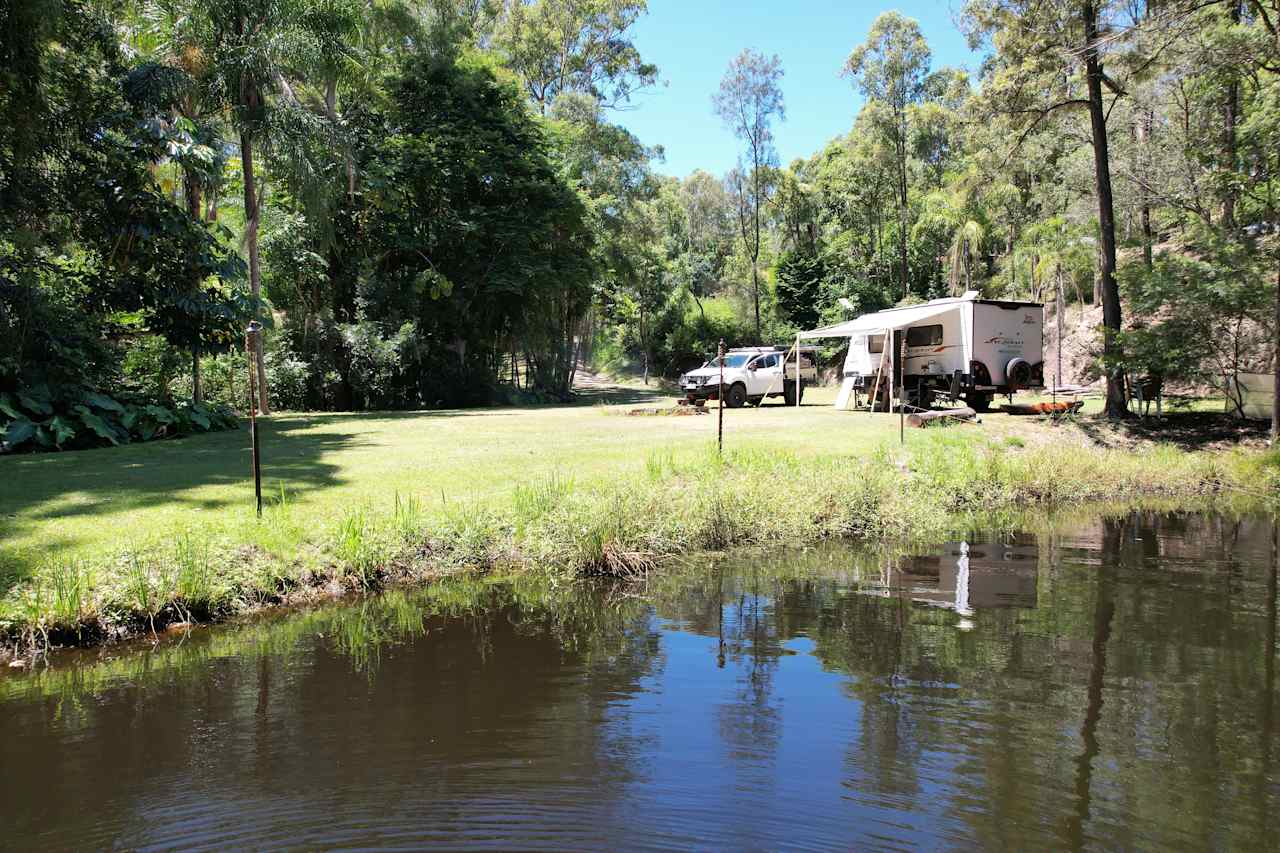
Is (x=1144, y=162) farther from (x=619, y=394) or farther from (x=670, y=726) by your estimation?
(x=670, y=726)

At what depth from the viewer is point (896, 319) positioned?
22.4m

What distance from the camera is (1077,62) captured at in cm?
1830

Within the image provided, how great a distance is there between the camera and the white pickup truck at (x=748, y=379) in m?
26.3

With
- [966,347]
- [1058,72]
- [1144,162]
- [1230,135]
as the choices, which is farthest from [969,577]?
[1144,162]

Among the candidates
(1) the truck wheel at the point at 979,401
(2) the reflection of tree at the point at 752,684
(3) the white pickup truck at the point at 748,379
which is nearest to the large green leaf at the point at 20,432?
(2) the reflection of tree at the point at 752,684

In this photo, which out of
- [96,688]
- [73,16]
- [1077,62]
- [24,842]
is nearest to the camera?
[24,842]

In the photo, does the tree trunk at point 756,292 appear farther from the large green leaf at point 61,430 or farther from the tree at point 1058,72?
the large green leaf at point 61,430

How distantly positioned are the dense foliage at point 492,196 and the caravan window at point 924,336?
3.82 meters

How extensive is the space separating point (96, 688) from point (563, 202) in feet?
88.8

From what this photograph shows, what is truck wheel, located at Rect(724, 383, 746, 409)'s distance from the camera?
26.2 m

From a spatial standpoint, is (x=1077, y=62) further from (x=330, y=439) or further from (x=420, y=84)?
(x=420, y=84)

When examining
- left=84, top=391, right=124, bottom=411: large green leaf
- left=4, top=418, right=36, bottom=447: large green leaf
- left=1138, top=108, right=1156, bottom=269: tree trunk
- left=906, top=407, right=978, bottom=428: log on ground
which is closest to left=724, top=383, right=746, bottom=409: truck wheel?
left=906, top=407, right=978, bottom=428: log on ground

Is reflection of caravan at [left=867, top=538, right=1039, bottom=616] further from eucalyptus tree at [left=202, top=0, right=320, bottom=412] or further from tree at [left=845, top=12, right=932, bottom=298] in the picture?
tree at [left=845, top=12, right=932, bottom=298]

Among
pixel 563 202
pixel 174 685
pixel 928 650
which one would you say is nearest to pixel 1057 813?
pixel 928 650
